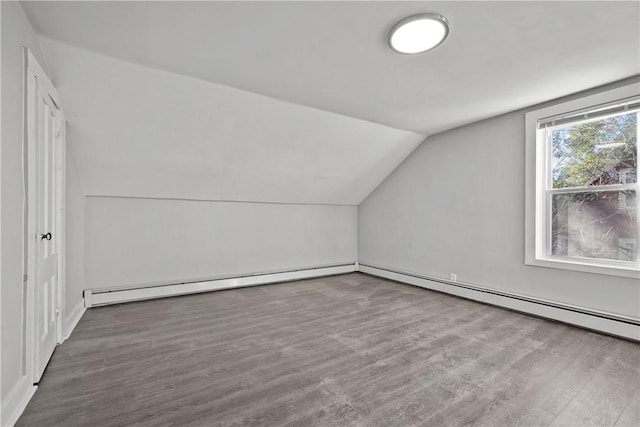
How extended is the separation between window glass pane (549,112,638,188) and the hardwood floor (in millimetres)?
1543

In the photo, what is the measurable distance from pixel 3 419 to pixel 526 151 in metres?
4.76

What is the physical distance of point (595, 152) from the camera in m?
2.96

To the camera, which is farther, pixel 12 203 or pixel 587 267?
pixel 587 267

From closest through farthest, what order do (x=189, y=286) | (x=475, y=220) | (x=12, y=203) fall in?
(x=12, y=203)
(x=475, y=220)
(x=189, y=286)

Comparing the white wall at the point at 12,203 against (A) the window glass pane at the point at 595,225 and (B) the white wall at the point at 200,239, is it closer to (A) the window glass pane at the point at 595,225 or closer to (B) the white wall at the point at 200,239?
(B) the white wall at the point at 200,239

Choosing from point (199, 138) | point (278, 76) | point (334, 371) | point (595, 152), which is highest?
point (278, 76)

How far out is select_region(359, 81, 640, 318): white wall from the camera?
3.04m

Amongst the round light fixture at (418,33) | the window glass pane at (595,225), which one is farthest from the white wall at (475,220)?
the round light fixture at (418,33)

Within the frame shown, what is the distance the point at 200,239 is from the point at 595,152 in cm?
492

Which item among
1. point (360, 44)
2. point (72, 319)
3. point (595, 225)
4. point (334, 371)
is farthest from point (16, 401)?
point (595, 225)

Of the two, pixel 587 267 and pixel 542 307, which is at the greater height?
pixel 587 267

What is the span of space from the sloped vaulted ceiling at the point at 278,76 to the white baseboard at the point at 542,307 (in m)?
2.21

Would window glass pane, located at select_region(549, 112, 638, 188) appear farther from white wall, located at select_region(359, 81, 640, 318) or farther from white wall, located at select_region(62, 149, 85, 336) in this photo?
white wall, located at select_region(62, 149, 85, 336)

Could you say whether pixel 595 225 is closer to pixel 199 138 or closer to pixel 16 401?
pixel 199 138
